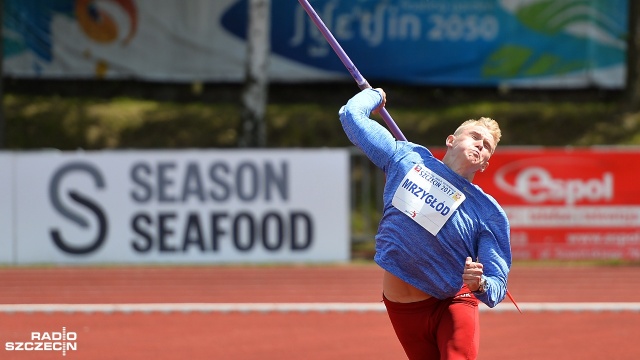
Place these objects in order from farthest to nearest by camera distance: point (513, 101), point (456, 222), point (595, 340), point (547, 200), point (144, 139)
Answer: point (513, 101) < point (144, 139) < point (547, 200) < point (595, 340) < point (456, 222)

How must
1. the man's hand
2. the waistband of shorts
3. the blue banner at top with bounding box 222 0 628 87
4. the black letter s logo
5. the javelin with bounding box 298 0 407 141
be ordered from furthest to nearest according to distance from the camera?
the blue banner at top with bounding box 222 0 628 87 < the black letter s logo < the javelin with bounding box 298 0 407 141 < the waistband of shorts < the man's hand

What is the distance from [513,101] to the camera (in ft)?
69.6

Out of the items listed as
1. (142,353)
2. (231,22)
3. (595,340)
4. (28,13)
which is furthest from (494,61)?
(142,353)

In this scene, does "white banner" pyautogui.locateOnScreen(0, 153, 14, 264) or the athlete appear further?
"white banner" pyautogui.locateOnScreen(0, 153, 14, 264)

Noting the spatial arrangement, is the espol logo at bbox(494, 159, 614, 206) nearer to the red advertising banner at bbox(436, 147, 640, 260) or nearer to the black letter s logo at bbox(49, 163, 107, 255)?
the red advertising banner at bbox(436, 147, 640, 260)

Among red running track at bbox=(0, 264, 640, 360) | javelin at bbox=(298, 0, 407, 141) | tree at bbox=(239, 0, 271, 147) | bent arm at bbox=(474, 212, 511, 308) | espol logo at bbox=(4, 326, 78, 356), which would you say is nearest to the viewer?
bent arm at bbox=(474, 212, 511, 308)

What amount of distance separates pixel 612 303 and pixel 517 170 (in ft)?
12.0

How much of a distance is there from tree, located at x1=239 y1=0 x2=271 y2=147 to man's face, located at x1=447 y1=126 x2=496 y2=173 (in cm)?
1315

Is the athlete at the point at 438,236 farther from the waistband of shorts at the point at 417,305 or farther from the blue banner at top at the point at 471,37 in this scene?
the blue banner at top at the point at 471,37

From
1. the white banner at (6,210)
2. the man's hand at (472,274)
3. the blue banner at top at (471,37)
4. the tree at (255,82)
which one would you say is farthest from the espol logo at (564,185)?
the man's hand at (472,274)

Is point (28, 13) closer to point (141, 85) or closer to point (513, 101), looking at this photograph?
point (141, 85)

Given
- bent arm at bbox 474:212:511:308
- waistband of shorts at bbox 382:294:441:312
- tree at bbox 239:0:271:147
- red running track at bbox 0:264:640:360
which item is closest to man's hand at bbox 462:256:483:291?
bent arm at bbox 474:212:511:308

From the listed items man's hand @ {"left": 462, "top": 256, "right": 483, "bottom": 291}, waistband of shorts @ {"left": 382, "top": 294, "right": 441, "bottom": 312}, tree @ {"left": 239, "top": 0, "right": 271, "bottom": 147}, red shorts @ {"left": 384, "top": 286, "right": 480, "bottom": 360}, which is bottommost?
red shorts @ {"left": 384, "top": 286, "right": 480, "bottom": 360}

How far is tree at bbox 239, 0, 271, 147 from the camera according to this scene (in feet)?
58.2
